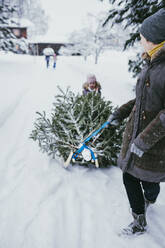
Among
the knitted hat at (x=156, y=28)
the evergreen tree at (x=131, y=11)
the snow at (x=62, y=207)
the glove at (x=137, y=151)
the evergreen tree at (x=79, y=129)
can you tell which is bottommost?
the snow at (x=62, y=207)

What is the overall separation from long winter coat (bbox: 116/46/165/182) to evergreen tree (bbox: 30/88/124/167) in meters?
1.05

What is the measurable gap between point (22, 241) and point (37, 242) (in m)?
0.16

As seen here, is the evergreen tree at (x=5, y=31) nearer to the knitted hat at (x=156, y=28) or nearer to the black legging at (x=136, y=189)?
the knitted hat at (x=156, y=28)

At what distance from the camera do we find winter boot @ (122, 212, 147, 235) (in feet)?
6.07

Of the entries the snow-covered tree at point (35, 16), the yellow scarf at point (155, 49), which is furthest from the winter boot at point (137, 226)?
the snow-covered tree at point (35, 16)

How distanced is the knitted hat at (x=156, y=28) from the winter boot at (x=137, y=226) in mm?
1711

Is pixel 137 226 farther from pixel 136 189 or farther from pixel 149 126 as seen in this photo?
pixel 149 126

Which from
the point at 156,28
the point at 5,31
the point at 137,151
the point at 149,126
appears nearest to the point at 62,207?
the point at 137,151

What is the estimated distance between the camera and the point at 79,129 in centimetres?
277

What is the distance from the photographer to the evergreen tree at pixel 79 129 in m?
2.68

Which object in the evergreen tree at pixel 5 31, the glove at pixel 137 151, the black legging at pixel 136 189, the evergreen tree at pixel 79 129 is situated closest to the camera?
the glove at pixel 137 151

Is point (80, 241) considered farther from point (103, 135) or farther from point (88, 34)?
point (88, 34)

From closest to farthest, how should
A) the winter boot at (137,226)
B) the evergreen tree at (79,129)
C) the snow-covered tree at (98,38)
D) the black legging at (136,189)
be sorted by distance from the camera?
the black legging at (136,189) < the winter boot at (137,226) < the evergreen tree at (79,129) < the snow-covered tree at (98,38)

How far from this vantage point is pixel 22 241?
6.02ft
